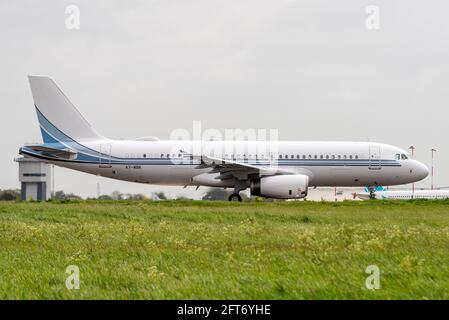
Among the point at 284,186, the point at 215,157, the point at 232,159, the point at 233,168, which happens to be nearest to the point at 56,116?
the point at 215,157

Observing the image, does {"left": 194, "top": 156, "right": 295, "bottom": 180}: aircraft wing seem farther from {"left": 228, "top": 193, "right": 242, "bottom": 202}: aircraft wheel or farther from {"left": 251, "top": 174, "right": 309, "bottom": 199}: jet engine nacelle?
{"left": 228, "top": 193, "right": 242, "bottom": 202}: aircraft wheel

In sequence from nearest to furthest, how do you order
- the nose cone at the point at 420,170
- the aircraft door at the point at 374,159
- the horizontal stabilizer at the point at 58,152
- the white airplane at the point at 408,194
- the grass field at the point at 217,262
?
the grass field at the point at 217,262, the horizontal stabilizer at the point at 58,152, the aircraft door at the point at 374,159, the nose cone at the point at 420,170, the white airplane at the point at 408,194

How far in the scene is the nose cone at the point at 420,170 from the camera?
141 feet

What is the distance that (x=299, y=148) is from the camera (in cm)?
4178

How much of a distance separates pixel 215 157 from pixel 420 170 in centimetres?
1274

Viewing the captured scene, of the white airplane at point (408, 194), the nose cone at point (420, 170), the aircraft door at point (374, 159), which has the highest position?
the aircraft door at point (374, 159)

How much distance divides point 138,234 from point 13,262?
199 inches

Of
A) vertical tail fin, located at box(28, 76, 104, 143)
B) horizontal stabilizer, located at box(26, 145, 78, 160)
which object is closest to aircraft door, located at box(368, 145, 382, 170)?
vertical tail fin, located at box(28, 76, 104, 143)

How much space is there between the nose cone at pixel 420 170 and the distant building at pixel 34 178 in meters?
69.2

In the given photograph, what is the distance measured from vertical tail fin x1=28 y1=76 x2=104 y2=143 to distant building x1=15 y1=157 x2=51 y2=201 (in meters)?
59.1

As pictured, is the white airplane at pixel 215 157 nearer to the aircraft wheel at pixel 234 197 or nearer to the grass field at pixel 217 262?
the aircraft wheel at pixel 234 197

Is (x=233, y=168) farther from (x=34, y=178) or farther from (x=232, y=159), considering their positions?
(x=34, y=178)

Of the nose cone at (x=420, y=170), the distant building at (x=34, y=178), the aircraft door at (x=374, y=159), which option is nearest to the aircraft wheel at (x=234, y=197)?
the aircraft door at (x=374, y=159)

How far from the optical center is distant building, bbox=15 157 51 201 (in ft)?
334
